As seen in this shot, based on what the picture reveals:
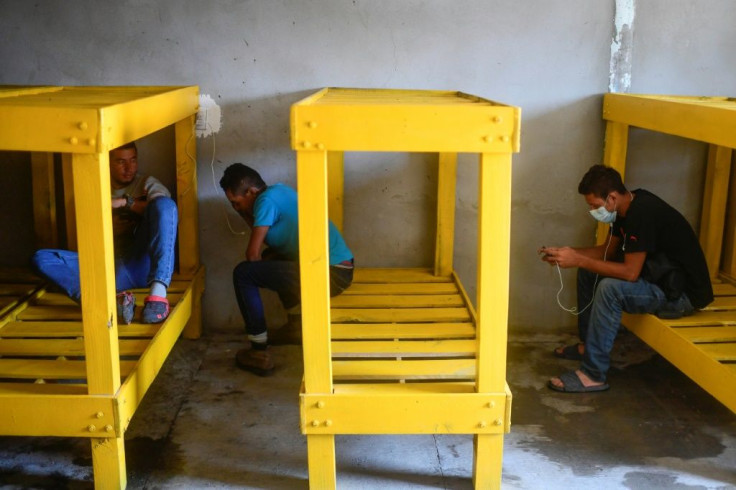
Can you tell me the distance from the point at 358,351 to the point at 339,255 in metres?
0.87

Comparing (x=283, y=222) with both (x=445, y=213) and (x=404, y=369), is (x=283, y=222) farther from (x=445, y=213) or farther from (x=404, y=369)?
(x=404, y=369)

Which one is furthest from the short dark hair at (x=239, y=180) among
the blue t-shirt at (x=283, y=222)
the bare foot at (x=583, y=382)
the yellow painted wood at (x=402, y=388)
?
the bare foot at (x=583, y=382)

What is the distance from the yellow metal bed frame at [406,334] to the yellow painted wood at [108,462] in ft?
2.62

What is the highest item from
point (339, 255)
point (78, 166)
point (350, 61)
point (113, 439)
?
point (350, 61)

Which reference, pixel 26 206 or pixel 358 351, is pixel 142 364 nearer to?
A: pixel 358 351

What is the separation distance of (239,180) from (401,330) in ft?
4.11

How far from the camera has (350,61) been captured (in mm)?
4777

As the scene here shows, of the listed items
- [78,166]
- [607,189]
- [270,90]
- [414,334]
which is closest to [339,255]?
[414,334]

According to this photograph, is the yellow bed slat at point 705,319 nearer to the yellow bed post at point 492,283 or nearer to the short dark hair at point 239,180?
the yellow bed post at point 492,283

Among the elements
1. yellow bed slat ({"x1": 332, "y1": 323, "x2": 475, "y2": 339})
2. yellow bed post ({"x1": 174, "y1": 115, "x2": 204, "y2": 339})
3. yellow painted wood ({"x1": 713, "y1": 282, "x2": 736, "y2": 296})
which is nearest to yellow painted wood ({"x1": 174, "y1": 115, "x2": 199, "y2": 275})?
yellow bed post ({"x1": 174, "y1": 115, "x2": 204, "y2": 339})

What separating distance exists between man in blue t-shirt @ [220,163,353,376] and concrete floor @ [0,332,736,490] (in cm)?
23

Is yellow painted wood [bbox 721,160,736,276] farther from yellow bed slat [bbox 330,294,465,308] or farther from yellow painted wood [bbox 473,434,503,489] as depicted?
yellow painted wood [bbox 473,434,503,489]

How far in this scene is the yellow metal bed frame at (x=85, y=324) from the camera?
2834mm

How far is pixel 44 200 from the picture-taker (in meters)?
4.83
